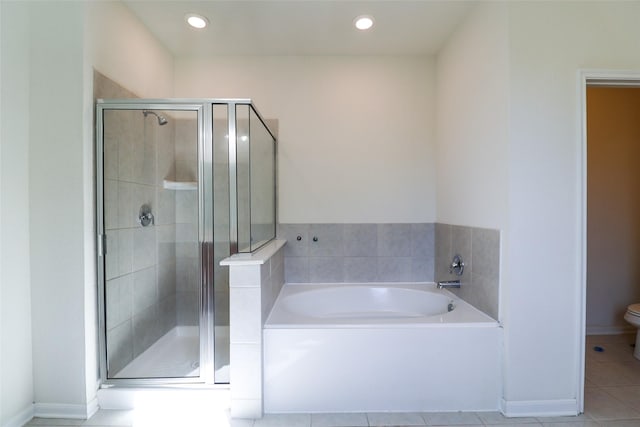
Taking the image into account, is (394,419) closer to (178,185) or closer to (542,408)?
(542,408)

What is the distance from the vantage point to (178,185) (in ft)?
7.27

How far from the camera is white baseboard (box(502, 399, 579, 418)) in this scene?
1.70 meters

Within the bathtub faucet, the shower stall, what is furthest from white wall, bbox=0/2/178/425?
the bathtub faucet

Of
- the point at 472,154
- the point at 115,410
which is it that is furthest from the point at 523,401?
the point at 115,410

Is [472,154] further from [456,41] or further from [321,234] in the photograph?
[321,234]

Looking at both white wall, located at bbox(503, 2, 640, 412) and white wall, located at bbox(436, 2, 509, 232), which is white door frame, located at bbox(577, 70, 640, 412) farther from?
white wall, located at bbox(436, 2, 509, 232)

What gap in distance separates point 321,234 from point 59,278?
178 centimetres

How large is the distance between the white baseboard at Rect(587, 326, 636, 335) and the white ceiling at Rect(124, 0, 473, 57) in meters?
2.91

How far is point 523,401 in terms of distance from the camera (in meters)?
1.71

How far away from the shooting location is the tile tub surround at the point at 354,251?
271cm

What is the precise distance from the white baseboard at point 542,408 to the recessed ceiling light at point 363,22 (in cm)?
255

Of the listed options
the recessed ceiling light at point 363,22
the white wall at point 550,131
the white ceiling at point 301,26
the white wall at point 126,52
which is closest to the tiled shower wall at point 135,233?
the white wall at point 126,52

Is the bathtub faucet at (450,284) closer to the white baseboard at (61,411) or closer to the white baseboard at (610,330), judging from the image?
the white baseboard at (610,330)

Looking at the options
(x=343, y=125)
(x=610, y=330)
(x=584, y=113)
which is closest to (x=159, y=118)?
(x=343, y=125)
